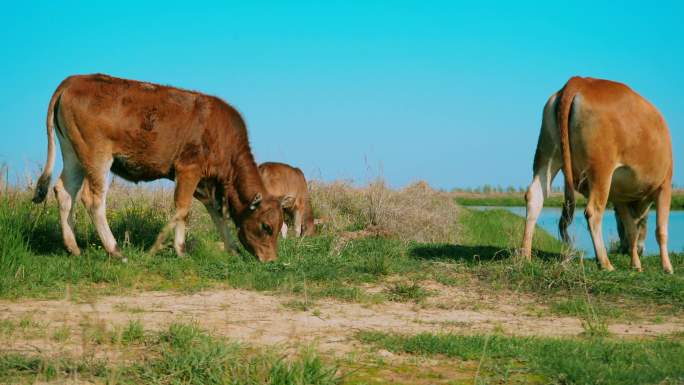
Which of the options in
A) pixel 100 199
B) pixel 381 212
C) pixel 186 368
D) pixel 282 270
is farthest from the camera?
pixel 381 212

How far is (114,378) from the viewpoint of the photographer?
4012 millimetres

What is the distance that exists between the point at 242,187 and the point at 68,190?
7.66 ft

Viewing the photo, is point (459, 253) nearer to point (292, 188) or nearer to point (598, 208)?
point (598, 208)

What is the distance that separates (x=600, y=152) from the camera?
8.72 metres

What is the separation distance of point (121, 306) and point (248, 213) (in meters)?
3.70

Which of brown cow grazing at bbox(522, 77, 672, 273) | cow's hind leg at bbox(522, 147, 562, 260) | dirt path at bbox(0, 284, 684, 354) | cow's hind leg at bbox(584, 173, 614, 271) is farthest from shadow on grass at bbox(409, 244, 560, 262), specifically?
dirt path at bbox(0, 284, 684, 354)

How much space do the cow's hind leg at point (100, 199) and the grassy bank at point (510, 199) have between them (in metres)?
34.0

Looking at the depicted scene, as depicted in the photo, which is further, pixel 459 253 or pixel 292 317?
pixel 459 253

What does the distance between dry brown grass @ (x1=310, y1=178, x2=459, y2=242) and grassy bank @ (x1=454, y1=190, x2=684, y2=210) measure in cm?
2098

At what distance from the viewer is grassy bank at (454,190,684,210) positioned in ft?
149

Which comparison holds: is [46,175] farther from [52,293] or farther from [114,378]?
[114,378]

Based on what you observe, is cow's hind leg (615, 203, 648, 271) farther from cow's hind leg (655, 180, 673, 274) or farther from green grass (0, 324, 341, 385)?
green grass (0, 324, 341, 385)

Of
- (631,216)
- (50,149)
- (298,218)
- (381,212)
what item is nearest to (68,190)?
(50,149)

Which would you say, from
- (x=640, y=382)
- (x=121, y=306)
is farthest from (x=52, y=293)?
(x=640, y=382)
